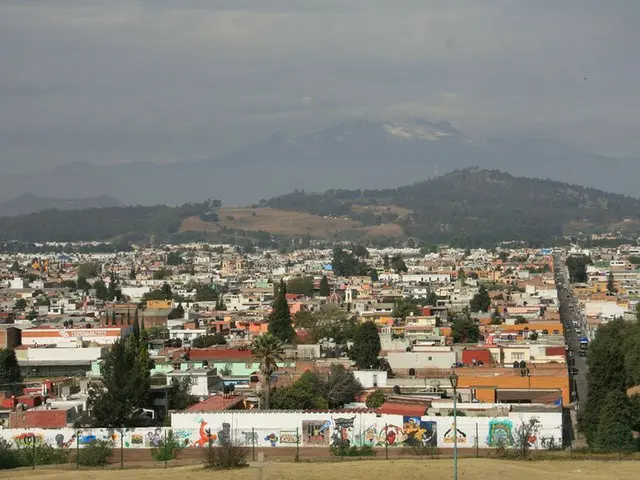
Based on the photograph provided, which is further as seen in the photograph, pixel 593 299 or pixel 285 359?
pixel 593 299

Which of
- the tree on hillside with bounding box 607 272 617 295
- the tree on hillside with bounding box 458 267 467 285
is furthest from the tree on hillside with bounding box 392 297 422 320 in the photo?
the tree on hillside with bounding box 458 267 467 285

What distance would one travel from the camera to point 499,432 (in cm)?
3428

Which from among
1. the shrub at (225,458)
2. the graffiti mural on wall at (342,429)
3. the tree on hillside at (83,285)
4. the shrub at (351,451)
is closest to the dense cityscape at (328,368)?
the graffiti mural on wall at (342,429)

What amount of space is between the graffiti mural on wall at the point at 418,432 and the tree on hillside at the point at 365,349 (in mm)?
15242

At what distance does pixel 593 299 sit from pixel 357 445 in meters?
55.5

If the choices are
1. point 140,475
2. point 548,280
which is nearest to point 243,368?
point 140,475

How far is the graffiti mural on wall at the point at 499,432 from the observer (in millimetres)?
34031

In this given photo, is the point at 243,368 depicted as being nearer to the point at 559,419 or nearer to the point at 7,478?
the point at 559,419

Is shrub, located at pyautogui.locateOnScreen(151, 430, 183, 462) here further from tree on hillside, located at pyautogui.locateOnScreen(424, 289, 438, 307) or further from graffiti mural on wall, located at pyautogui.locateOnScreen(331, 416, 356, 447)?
tree on hillside, located at pyautogui.locateOnScreen(424, 289, 438, 307)

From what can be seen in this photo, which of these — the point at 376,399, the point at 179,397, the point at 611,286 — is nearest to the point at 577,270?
the point at 611,286

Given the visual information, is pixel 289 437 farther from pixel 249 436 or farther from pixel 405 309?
pixel 405 309

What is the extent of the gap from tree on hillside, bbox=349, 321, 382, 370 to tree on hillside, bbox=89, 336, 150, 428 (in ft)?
45.4

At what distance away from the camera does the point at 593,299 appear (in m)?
87.2

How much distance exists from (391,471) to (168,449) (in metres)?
7.43
